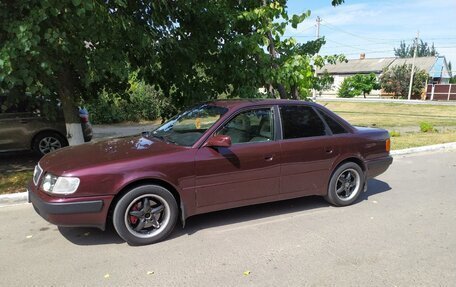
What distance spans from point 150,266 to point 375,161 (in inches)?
149

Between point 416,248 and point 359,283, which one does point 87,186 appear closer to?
point 359,283

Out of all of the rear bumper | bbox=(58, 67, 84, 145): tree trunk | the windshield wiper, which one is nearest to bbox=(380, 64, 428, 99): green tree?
the rear bumper

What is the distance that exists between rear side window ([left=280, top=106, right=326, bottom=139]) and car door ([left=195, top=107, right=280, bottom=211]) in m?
0.20

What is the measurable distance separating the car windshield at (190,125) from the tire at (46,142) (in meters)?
4.59

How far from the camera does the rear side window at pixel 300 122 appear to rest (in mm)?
5293

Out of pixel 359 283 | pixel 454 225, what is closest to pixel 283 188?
pixel 359 283

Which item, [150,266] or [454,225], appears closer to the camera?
[150,266]

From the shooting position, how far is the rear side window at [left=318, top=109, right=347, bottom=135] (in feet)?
18.7

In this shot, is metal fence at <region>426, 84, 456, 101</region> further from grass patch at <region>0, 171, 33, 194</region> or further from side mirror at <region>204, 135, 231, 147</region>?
side mirror at <region>204, 135, 231, 147</region>

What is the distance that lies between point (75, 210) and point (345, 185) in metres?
3.71

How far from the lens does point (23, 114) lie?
29.5 ft

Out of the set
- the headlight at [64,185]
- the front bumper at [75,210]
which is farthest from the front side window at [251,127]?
the headlight at [64,185]

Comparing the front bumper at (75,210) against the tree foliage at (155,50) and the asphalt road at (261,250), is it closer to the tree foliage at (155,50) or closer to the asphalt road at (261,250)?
the asphalt road at (261,250)

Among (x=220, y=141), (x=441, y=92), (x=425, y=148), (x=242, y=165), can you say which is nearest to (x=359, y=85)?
(x=441, y=92)
